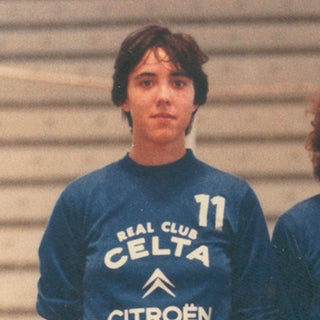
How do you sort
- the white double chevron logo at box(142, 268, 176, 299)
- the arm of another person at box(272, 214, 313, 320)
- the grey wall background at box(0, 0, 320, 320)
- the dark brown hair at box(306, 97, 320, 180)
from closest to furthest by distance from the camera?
the white double chevron logo at box(142, 268, 176, 299)
the arm of another person at box(272, 214, 313, 320)
the dark brown hair at box(306, 97, 320, 180)
the grey wall background at box(0, 0, 320, 320)

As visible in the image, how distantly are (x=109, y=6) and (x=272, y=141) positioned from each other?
1.08 meters

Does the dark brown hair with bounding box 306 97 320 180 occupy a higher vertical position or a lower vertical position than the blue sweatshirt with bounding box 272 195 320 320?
higher

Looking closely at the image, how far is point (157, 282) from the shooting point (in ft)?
3.99

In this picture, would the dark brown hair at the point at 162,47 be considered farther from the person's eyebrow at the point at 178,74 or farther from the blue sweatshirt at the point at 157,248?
the blue sweatshirt at the point at 157,248

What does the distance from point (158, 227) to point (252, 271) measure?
218 millimetres

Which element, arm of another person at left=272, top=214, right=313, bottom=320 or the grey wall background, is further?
the grey wall background

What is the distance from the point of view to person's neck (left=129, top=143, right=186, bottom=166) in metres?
1.33

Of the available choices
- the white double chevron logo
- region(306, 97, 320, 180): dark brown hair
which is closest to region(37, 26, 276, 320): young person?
the white double chevron logo

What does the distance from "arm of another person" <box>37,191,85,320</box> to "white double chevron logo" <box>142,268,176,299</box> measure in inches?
7.1

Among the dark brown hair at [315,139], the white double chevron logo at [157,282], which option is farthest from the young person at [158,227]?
the dark brown hair at [315,139]

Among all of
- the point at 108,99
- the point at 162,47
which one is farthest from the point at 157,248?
the point at 108,99

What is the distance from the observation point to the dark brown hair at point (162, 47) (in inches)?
51.5

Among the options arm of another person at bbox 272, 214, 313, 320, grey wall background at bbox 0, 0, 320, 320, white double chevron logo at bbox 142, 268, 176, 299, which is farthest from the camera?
grey wall background at bbox 0, 0, 320, 320

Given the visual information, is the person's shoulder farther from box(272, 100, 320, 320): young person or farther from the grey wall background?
the grey wall background
